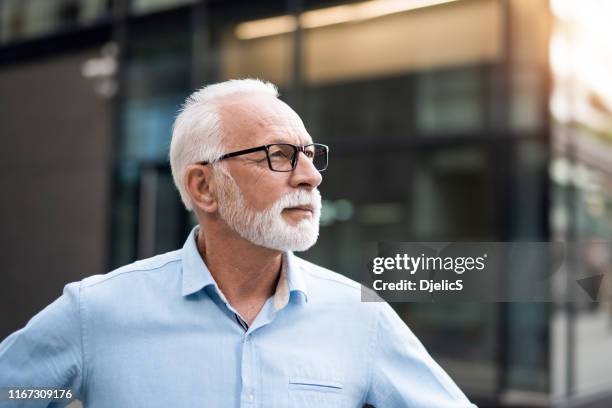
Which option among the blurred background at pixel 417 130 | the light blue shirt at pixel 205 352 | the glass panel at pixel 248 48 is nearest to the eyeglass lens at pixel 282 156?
the light blue shirt at pixel 205 352

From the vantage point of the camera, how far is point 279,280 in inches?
62.4

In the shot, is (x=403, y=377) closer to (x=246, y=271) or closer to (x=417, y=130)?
(x=246, y=271)

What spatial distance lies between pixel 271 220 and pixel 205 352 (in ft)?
1.00

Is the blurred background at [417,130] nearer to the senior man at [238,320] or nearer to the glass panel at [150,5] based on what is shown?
the glass panel at [150,5]

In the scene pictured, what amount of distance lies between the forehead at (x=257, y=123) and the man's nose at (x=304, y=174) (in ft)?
0.14

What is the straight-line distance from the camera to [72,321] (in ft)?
4.85

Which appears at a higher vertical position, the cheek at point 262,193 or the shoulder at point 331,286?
the cheek at point 262,193

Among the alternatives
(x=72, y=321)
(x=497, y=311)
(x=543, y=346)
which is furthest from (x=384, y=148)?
(x=72, y=321)

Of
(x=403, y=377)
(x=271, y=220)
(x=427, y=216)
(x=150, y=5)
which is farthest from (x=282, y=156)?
(x=150, y=5)

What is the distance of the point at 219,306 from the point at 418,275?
0.49m

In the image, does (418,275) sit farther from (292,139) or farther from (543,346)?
(543,346)

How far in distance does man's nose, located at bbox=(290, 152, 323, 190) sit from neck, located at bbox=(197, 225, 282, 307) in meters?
0.16

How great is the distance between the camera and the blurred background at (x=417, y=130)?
5160mm

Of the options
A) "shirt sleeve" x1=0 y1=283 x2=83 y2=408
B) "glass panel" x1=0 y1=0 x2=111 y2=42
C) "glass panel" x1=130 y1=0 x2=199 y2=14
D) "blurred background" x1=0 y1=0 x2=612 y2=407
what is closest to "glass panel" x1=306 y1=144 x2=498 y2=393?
"blurred background" x1=0 y1=0 x2=612 y2=407
